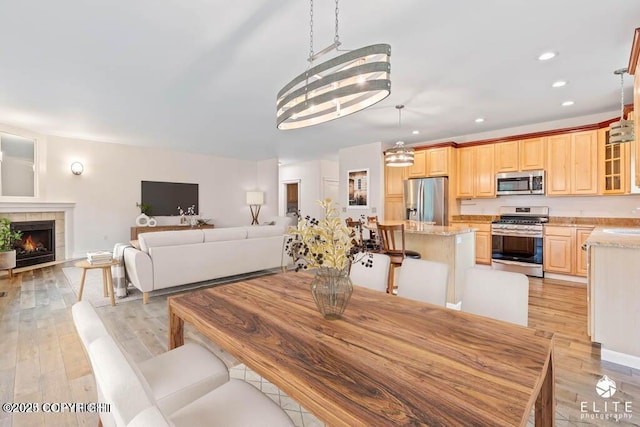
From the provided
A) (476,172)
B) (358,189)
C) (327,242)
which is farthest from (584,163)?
(327,242)

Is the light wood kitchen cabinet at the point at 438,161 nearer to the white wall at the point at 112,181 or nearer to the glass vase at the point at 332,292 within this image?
the glass vase at the point at 332,292

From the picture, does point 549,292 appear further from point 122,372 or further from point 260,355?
point 122,372

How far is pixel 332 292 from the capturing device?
53.3 inches

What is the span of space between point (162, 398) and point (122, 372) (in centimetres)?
62

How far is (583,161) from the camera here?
4.43 meters

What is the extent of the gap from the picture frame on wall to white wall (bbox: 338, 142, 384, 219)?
0.23 feet

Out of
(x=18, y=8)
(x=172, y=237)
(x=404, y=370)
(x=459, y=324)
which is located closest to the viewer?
(x=404, y=370)

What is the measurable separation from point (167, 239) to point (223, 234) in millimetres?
717

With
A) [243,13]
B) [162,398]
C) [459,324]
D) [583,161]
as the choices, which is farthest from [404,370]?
[583,161]

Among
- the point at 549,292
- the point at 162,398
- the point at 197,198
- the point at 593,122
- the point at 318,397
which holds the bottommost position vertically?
the point at 549,292

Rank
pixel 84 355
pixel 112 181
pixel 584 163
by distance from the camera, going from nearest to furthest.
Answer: pixel 84 355
pixel 584 163
pixel 112 181

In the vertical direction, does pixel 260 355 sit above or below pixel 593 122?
below

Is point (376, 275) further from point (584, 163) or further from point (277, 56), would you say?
point (584, 163)
